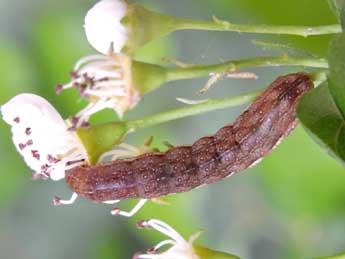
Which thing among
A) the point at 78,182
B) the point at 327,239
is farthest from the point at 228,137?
the point at 327,239

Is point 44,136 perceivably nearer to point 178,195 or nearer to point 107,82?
point 107,82

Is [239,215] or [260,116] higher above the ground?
[239,215]

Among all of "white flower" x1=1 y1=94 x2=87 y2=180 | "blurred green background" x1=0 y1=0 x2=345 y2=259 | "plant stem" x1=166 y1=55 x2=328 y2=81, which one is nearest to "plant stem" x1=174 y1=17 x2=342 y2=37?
"plant stem" x1=166 y1=55 x2=328 y2=81

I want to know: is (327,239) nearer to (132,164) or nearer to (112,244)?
(112,244)

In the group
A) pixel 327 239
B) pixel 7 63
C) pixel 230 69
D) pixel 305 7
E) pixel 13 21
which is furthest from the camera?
pixel 13 21

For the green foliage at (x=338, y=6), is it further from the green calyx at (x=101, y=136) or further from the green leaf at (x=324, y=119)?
the green calyx at (x=101, y=136)

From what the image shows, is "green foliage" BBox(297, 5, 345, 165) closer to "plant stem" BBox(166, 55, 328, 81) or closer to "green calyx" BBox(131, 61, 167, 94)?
"plant stem" BBox(166, 55, 328, 81)

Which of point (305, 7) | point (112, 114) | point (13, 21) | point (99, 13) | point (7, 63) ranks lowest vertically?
point (99, 13)
